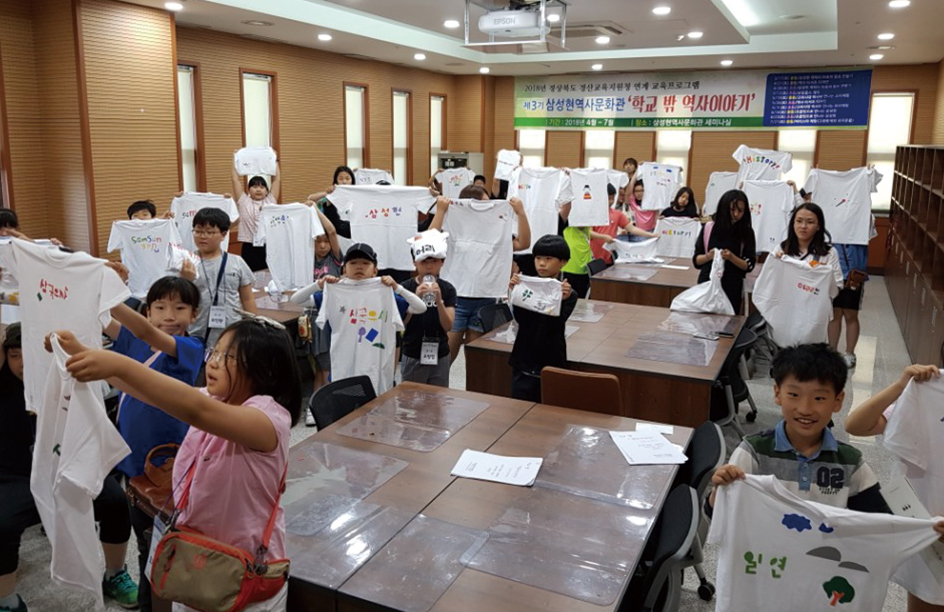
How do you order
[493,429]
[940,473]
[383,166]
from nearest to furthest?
[940,473], [493,429], [383,166]

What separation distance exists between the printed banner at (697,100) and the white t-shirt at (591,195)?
20.4ft

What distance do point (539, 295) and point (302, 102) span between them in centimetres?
735

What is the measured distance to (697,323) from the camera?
5.20 meters

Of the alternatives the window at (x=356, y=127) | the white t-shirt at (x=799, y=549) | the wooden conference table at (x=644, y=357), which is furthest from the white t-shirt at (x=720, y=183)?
the white t-shirt at (x=799, y=549)

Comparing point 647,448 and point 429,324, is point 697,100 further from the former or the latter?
point 647,448

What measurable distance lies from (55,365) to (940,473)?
272 cm

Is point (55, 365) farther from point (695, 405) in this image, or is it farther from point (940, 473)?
point (695, 405)

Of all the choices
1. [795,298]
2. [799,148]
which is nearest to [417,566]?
[795,298]

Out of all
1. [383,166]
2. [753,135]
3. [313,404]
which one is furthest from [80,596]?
[753,135]

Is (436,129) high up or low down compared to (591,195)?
up

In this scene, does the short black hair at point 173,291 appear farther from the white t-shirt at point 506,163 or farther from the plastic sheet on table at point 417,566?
the white t-shirt at point 506,163

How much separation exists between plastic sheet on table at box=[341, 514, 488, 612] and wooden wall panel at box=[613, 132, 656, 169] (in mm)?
11937

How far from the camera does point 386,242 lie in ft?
19.4

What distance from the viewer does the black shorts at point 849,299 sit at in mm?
6348
